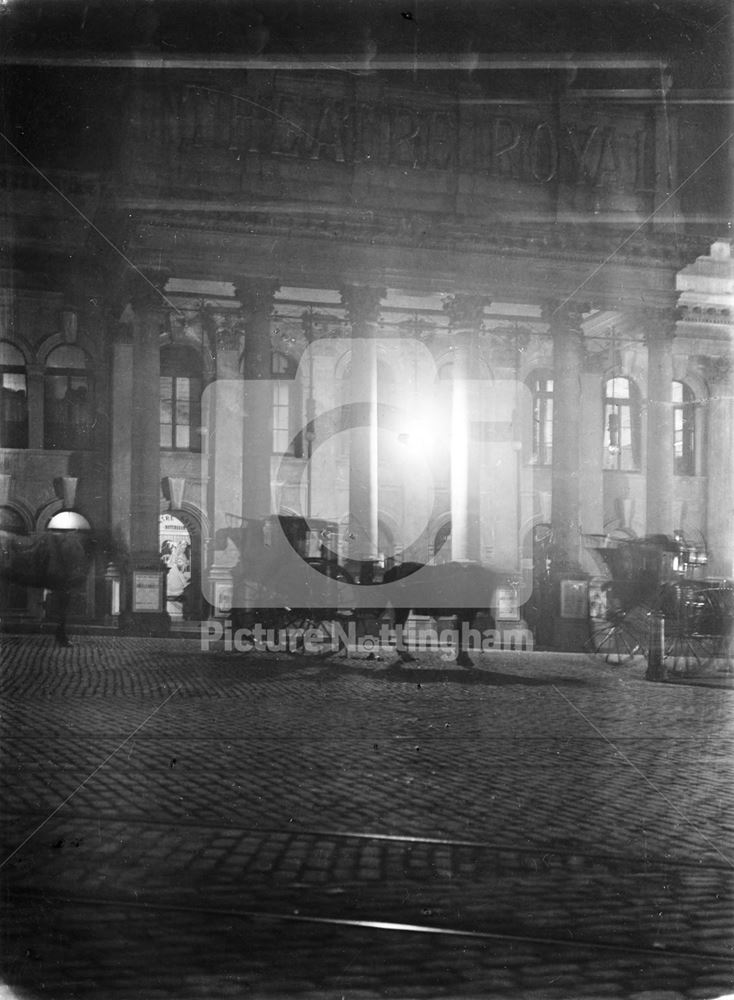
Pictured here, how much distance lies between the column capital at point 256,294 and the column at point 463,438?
0.82m

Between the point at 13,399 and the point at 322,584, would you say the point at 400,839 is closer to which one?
the point at 322,584

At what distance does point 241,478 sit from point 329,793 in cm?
143

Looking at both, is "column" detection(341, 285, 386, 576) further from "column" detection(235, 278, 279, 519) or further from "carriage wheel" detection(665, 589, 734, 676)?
"carriage wheel" detection(665, 589, 734, 676)

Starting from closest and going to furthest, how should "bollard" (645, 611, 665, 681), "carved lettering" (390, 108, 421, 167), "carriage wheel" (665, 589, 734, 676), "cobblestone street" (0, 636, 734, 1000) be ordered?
"cobblestone street" (0, 636, 734, 1000) < "carved lettering" (390, 108, 421, 167) < "carriage wheel" (665, 589, 734, 676) < "bollard" (645, 611, 665, 681)

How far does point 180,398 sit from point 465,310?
138 cm

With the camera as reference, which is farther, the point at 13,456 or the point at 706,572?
the point at 706,572

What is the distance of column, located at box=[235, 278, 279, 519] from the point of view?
3.66 m

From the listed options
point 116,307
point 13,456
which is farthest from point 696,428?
point 13,456

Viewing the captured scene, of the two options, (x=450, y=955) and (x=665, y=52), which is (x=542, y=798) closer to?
(x=450, y=955)

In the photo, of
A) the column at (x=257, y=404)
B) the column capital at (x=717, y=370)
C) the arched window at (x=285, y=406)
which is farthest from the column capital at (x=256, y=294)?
the column capital at (x=717, y=370)

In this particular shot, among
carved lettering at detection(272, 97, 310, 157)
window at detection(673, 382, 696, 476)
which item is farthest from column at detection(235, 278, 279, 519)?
window at detection(673, 382, 696, 476)

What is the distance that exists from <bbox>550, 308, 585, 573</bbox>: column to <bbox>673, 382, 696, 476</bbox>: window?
441 mm

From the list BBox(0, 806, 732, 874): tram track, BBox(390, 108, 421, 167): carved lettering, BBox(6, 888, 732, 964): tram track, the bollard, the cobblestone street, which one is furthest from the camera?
the bollard

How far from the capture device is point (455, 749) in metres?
3.71
